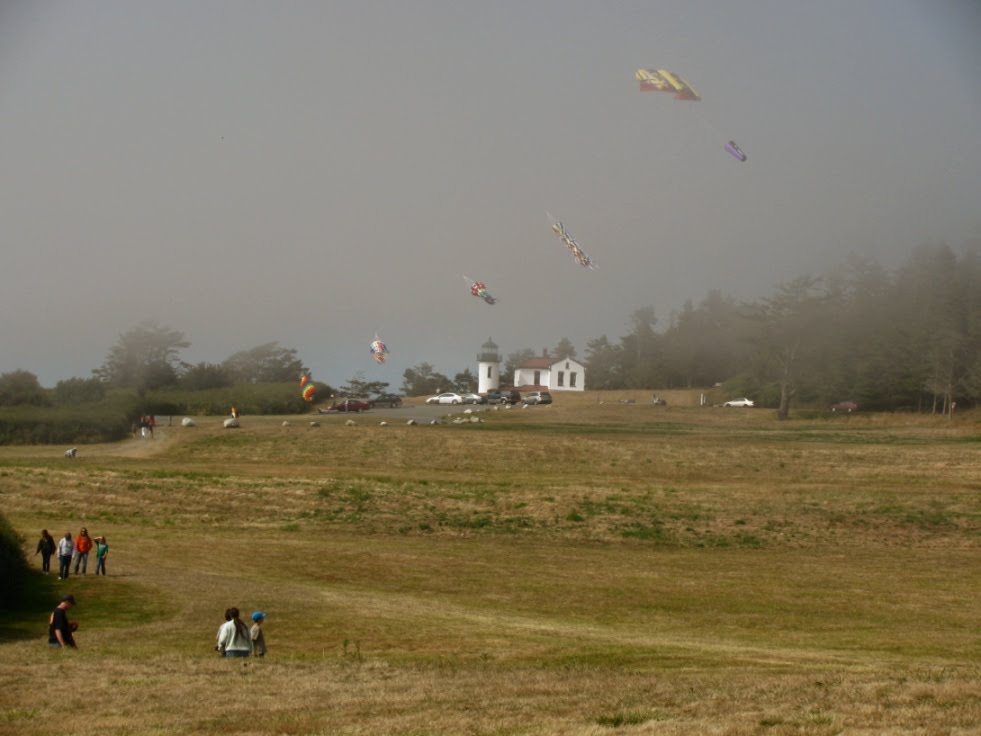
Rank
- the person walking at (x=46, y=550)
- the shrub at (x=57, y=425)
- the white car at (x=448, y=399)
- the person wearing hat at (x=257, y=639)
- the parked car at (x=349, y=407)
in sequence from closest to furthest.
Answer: the person wearing hat at (x=257, y=639), the person walking at (x=46, y=550), the shrub at (x=57, y=425), the parked car at (x=349, y=407), the white car at (x=448, y=399)

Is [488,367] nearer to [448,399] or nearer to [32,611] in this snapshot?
[448,399]

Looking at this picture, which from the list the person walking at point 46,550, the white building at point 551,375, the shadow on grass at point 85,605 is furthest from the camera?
the white building at point 551,375

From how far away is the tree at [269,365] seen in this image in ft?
378

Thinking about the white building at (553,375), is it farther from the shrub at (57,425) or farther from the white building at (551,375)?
the shrub at (57,425)

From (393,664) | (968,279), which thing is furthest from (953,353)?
(393,664)

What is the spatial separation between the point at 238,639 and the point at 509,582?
1396 cm

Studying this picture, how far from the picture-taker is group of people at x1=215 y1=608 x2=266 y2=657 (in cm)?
2036

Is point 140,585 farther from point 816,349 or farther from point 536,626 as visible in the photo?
point 816,349

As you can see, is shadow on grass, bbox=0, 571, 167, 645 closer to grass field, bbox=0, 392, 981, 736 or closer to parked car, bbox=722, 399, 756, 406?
grass field, bbox=0, 392, 981, 736

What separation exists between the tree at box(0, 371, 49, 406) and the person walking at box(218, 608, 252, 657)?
5978cm

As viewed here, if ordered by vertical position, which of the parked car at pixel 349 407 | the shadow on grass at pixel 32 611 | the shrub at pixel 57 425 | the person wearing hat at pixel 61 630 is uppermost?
the parked car at pixel 349 407

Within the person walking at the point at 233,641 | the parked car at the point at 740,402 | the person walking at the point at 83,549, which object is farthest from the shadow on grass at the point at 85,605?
the parked car at the point at 740,402

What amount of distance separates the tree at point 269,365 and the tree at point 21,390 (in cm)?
3646

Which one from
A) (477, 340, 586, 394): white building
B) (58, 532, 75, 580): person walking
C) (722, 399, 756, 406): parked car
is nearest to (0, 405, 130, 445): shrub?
(58, 532, 75, 580): person walking
